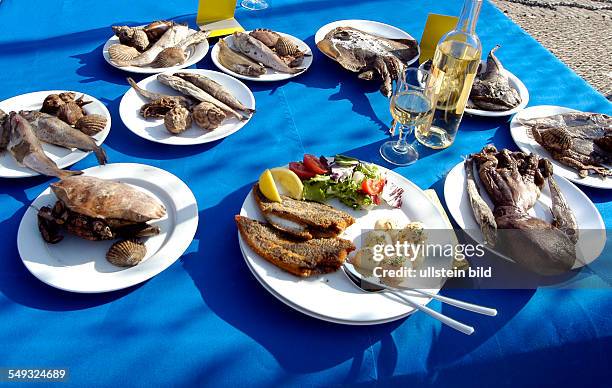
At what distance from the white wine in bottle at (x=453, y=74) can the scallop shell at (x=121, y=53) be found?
1.50 m

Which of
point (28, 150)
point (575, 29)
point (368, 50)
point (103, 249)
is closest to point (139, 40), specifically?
point (28, 150)

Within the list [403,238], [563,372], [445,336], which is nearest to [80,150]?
[403,238]

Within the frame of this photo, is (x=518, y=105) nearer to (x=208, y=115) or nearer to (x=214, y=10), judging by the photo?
(x=208, y=115)

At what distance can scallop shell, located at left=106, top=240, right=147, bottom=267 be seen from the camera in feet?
4.49

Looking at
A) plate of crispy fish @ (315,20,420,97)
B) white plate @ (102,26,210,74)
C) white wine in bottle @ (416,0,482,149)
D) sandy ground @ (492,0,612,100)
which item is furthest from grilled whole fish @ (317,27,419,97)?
sandy ground @ (492,0,612,100)

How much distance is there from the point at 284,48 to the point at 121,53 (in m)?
0.84

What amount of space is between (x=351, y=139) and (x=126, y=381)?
135 centimetres

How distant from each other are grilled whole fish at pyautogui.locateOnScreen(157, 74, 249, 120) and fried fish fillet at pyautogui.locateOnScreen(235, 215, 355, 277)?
70cm

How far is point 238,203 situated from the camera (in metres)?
1.72

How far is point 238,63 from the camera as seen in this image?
2.34 m

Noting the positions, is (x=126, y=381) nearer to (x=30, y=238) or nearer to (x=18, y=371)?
(x=18, y=371)

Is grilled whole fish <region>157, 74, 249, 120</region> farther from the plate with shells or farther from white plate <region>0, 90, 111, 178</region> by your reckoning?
white plate <region>0, 90, 111, 178</region>

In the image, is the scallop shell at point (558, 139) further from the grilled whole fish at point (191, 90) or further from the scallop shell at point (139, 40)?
the scallop shell at point (139, 40)

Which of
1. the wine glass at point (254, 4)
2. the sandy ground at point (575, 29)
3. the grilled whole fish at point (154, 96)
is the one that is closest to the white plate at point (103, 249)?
the grilled whole fish at point (154, 96)
